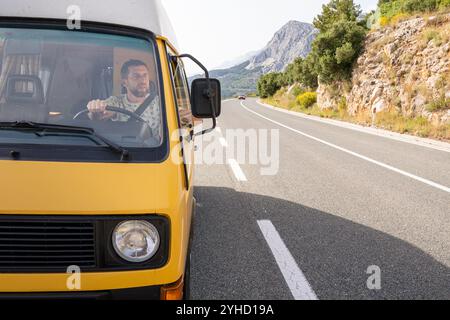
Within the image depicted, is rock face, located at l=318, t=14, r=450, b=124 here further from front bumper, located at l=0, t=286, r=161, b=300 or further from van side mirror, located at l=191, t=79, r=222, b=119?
front bumper, located at l=0, t=286, r=161, b=300

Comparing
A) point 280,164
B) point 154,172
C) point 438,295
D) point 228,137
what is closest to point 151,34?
point 154,172

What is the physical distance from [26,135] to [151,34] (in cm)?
107

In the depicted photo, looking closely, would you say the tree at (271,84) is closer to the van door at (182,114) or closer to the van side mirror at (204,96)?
the van door at (182,114)

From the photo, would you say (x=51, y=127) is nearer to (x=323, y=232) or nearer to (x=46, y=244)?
(x=46, y=244)

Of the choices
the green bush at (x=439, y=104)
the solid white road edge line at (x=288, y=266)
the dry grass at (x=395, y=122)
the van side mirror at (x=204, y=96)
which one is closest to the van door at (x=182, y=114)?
the van side mirror at (x=204, y=96)

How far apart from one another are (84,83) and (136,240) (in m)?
1.17

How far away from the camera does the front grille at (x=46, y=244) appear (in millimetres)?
2039

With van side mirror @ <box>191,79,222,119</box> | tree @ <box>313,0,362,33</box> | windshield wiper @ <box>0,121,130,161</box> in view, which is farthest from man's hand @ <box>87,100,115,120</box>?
tree @ <box>313,0,362,33</box>

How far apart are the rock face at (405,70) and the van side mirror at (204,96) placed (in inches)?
578

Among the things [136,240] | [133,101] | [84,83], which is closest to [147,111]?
[133,101]

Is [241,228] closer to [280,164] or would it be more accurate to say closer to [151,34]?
[151,34]

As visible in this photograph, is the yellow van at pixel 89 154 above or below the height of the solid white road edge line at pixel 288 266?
above

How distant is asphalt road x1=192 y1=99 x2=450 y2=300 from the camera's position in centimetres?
346
